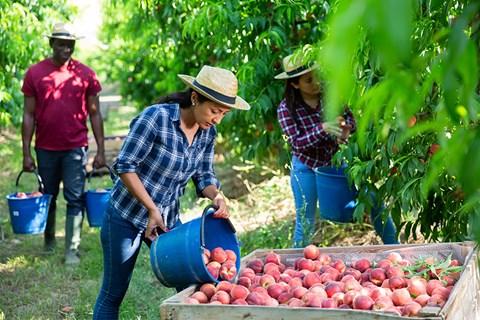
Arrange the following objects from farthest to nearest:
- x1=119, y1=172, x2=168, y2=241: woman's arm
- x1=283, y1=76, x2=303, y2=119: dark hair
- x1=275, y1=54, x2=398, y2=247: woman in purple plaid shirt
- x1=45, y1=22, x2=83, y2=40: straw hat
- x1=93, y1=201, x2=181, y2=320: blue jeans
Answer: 1. x1=45, y1=22, x2=83, y2=40: straw hat
2. x1=283, y1=76, x2=303, y2=119: dark hair
3. x1=275, y1=54, x2=398, y2=247: woman in purple plaid shirt
4. x1=93, y1=201, x2=181, y2=320: blue jeans
5. x1=119, y1=172, x2=168, y2=241: woman's arm

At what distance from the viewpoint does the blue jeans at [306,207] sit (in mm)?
4680

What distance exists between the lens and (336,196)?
454cm

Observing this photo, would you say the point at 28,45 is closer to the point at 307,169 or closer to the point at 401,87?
the point at 307,169

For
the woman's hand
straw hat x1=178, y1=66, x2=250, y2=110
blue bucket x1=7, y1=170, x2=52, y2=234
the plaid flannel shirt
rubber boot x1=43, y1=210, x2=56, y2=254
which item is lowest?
rubber boot x1=43, y1=210, x2=56, y2=254

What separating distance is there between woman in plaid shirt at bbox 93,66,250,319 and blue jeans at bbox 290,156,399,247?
4.23ft

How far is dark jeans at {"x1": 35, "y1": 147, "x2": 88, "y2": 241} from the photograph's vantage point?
18.9 ft

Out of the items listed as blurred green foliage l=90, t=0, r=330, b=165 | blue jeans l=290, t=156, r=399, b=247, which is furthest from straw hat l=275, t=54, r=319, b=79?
blue jeans l=290, t=156, r=399, b=247

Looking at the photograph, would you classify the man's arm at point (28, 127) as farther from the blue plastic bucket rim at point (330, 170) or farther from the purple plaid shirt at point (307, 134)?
the blue plastic bucket rim at point (330, 170)

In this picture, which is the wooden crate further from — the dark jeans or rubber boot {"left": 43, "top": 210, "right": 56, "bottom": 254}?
rubber boot {"left": 43, "top": 210, "right": 56, "bottom": 254}

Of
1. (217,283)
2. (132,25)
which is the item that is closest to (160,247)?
(217,283)

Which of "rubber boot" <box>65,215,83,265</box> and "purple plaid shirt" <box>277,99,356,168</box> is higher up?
"purple plaid shirt" <box>277,99,356,168</box>

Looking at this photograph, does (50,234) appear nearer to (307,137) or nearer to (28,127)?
(28,127)

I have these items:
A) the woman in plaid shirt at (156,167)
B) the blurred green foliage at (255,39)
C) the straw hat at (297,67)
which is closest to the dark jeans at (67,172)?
the blurred green foliage at (255,39)

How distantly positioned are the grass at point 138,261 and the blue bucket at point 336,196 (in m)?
0.95
